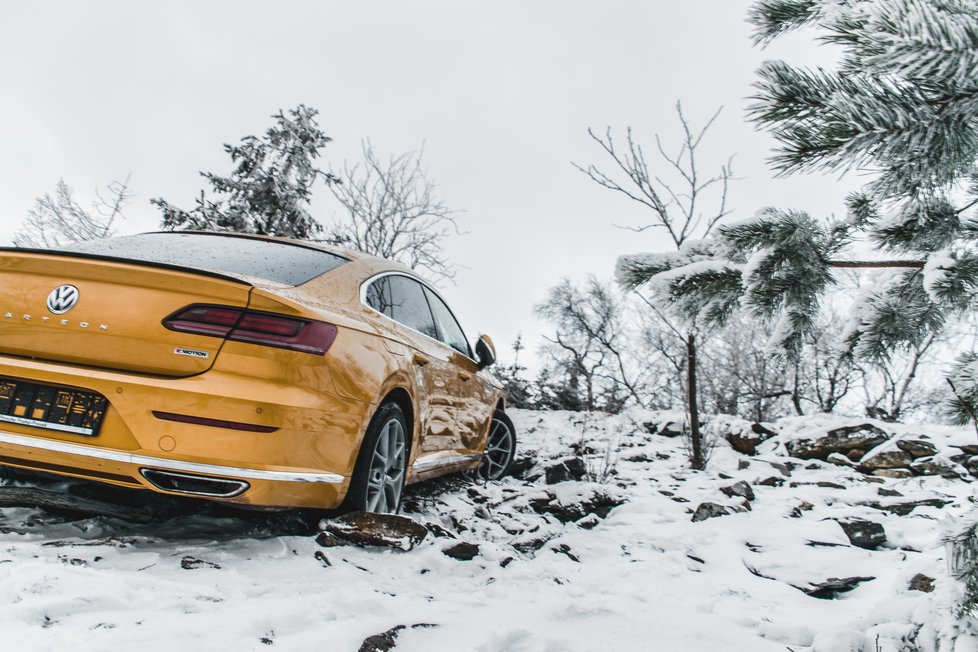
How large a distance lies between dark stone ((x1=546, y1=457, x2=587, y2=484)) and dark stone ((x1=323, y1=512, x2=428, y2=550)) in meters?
2.40

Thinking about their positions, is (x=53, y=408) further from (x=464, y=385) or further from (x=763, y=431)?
(x=763, y=431)

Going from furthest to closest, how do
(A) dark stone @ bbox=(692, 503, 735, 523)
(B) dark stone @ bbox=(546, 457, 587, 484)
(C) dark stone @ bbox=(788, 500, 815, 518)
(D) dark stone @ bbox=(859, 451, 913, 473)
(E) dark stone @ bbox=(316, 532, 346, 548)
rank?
1. (D) dark stone @ bbox=(859, 451, 913, 473)
2. (B) dark stone @ bbox=(546, 457, 587, 484)
3. (C) dark stone @ bbox=(788, 500, 815, 518)
4. (A) dark stone @ bbox=(692, 503, 735, 523)
5. (E) dark stone @ bbox=(316, 532, 346, 548)

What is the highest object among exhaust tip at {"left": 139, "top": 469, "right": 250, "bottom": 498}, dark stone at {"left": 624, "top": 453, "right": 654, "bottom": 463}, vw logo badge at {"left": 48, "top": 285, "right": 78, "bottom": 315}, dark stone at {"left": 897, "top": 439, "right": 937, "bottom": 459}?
vw logo badge at {"left": 48, "top": 285, "right": 78, "bottom": 315}

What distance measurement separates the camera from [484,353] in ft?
15.3

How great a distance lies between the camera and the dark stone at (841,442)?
21.3 feet

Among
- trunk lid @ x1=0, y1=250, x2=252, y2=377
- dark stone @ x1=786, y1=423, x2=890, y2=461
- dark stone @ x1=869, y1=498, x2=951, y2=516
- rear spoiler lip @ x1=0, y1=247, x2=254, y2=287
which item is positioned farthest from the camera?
dark stone @ x1=786, y1=423, x2=890, y2=461

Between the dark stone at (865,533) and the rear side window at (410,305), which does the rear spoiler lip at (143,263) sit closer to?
the rear side window at (410,305)

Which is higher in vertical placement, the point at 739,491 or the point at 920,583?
the point at 739,491

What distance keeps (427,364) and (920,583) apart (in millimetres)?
2576

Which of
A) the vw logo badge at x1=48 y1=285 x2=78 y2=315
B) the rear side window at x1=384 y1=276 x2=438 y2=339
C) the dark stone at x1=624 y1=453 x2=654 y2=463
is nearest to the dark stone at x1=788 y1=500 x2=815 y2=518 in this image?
the dark stone at x1=624 y1=453 x2=654 y2=463

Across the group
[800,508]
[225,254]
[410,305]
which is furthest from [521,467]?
Result: [225,254]

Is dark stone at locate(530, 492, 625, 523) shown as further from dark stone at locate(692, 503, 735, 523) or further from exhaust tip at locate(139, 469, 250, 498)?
exhaust tip at locate(139, 469, 250, 498)

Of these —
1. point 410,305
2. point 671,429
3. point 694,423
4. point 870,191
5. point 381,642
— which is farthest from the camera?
point 671,429

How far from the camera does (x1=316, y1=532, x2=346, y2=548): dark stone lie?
247 cm
